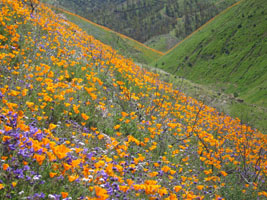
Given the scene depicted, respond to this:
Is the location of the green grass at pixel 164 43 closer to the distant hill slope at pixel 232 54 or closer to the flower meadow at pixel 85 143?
the distant hill slope at pixel 232 54

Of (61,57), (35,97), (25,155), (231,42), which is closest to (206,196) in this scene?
(25,155)

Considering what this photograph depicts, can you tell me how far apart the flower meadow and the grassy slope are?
32.3 meters

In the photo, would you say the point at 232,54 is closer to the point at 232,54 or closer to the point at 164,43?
the point at 232,54

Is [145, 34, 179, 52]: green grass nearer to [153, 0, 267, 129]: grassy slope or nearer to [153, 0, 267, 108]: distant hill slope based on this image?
[153, 0, 267, 129]: grassy slope

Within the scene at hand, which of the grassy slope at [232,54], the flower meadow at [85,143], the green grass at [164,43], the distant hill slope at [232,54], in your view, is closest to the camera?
the flower meadow at [85,143]

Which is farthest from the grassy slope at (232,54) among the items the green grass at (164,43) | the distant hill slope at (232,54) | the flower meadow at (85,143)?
the green grass at (164,43)

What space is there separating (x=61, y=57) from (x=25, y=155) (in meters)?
4.93

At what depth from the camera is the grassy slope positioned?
42281mm

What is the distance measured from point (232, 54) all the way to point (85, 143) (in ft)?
181

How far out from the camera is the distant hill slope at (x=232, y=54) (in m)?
42.5

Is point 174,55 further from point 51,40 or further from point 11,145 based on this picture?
point 11,145

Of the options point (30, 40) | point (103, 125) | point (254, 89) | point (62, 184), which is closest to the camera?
point (62, 184)

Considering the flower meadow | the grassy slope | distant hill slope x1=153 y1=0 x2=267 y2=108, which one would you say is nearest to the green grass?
the grassy slope

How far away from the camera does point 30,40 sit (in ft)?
22.3
